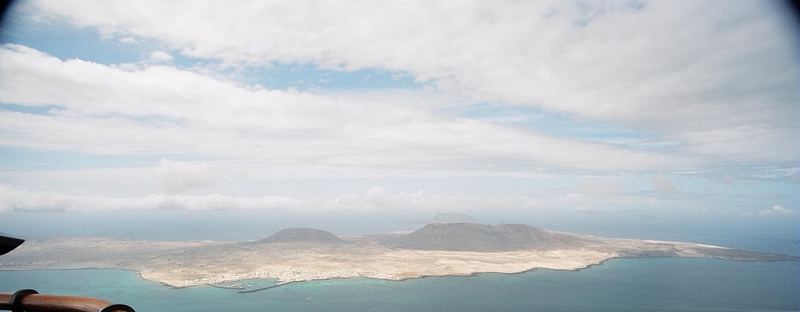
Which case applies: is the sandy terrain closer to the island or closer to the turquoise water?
the island

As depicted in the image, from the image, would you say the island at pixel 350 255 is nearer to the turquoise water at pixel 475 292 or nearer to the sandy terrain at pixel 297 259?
the sandy terrain at pixel 297 259

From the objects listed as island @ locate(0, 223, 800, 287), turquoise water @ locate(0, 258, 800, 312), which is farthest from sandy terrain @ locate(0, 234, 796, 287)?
turquoise water @ locate(0, 258, 800, 312)

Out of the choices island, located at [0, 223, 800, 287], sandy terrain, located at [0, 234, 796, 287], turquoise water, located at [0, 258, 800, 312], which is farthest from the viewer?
island, located at [0, 223, 800, 287]

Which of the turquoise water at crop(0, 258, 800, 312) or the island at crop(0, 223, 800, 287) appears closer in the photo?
the turquoise water at crop(0, 258, 800, 312)

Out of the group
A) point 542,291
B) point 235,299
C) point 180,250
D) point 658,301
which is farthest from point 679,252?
point 180,250

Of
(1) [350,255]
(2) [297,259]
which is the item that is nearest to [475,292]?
(1) [350,255]

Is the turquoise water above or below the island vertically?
below

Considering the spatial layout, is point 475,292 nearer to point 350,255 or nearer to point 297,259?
point 350,255
